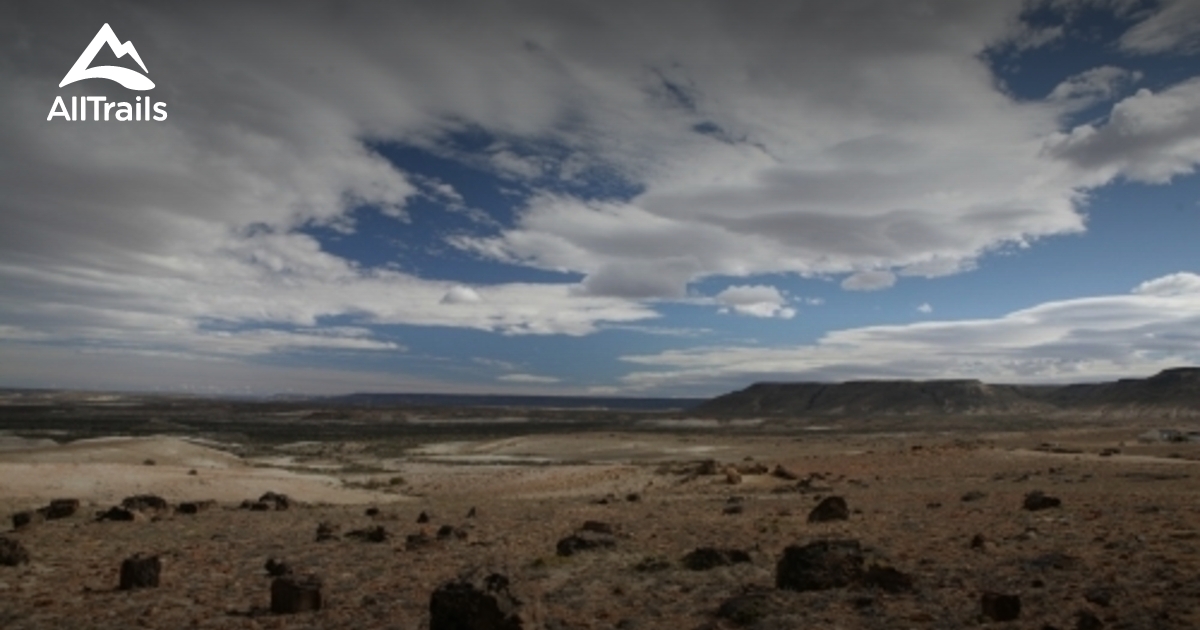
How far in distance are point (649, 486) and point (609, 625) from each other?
22.6 meters

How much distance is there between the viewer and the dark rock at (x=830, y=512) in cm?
1795

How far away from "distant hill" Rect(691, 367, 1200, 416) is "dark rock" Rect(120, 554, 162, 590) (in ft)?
491

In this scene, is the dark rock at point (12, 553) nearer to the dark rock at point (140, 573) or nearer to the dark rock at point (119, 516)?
the dark rock at point (140, 573)

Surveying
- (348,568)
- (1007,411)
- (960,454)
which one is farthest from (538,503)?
(1007,411)

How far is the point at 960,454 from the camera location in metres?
38.3

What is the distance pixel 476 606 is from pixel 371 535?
9031 millimetres

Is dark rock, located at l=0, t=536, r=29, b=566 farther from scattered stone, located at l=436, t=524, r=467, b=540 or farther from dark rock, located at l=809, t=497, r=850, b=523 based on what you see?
dark rock, located at l=809, t=497, r=850, b=523

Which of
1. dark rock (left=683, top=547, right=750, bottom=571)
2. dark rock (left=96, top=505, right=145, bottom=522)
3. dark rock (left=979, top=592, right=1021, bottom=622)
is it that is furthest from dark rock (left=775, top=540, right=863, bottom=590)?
dark rock (left=96, top=505, right=145, bottom=522)

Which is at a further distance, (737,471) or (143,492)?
(737,471)

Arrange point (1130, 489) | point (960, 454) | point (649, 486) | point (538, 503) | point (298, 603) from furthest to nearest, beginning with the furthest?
point (960, 454) → point (649, 486) → point (538, 503) → point (1130, 489) → point (298, 603)

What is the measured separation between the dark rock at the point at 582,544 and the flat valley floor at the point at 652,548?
237mm

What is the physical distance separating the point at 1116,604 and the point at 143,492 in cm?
2985

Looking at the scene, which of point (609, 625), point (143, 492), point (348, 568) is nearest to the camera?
point (609, 625)

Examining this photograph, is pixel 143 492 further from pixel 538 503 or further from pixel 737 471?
pixel 737 471
